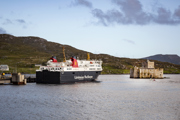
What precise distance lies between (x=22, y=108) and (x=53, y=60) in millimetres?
70749

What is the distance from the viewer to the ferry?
107500 mm

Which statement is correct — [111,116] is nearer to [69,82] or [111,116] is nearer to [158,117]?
[158,117]

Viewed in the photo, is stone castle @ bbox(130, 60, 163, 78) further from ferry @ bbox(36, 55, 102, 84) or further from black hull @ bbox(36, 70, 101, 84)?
black hull @ bbox(36, 70, 101, 84)

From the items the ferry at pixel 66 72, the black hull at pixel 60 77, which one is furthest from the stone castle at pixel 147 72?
the black hull at pixel 60 77

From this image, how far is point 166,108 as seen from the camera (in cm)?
5634

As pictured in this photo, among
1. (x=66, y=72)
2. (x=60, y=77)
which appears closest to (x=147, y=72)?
(x=66, y=72)

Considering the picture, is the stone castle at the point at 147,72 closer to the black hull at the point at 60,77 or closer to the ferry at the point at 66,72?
the ferry at the point at 66,72

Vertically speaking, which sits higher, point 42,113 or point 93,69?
point 93,69

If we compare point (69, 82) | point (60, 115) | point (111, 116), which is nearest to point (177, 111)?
point (111, 116)

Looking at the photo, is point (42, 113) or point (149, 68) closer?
point (42, 113)

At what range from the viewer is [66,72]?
108812 millimetres

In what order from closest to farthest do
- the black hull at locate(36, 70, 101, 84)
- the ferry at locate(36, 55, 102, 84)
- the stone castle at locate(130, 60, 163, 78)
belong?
the black hull at locate(36, 70, 101, 84)
the ferry at locate(36, 55, 102, 84)
the stone castle at locate(130, 60, 163, 78)

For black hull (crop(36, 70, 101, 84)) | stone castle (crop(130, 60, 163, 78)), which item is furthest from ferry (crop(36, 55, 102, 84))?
stone castle (crop(130, 60, 163, 78))

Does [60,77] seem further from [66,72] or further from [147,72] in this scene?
[147,72]
